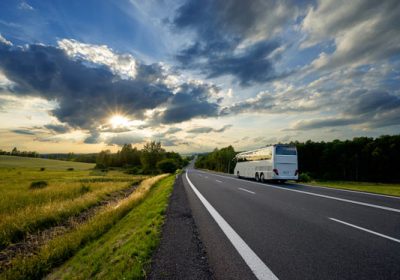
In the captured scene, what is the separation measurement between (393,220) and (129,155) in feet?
440

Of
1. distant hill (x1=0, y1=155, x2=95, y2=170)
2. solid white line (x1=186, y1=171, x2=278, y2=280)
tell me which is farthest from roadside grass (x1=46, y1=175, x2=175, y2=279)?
distant hill (x1=0, y1=155, x2=95, y2=170)

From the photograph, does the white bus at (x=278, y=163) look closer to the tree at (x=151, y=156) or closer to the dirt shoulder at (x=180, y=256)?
the dirt shoulder at (x=180, y=256)

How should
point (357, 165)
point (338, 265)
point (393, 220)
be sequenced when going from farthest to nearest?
1. point (357, 165)
2. point (393, 220)
3. point (338, 265)

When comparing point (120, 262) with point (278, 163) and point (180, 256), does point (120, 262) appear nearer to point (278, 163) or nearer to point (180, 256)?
point (180, 256)

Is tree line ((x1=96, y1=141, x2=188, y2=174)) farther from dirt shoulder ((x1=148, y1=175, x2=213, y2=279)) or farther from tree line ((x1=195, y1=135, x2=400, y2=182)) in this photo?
dirt shoulder ((x1=148, y1=175, x2=213, y2=279))

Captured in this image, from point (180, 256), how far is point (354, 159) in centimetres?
7258

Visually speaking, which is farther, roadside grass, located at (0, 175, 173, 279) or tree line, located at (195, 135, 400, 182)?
tree line, located at (195, 135, 400, 182)

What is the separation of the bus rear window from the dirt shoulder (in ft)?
53.3

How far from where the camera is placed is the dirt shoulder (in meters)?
3.72

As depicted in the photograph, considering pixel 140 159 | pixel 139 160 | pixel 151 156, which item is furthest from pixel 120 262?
pixel 139 160

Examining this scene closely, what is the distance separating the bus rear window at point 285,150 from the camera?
21.3m

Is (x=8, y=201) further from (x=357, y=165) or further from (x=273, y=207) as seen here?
(x=357, y=165)

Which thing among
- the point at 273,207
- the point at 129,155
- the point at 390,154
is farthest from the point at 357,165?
the point at 129,155

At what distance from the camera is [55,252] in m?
7.85
